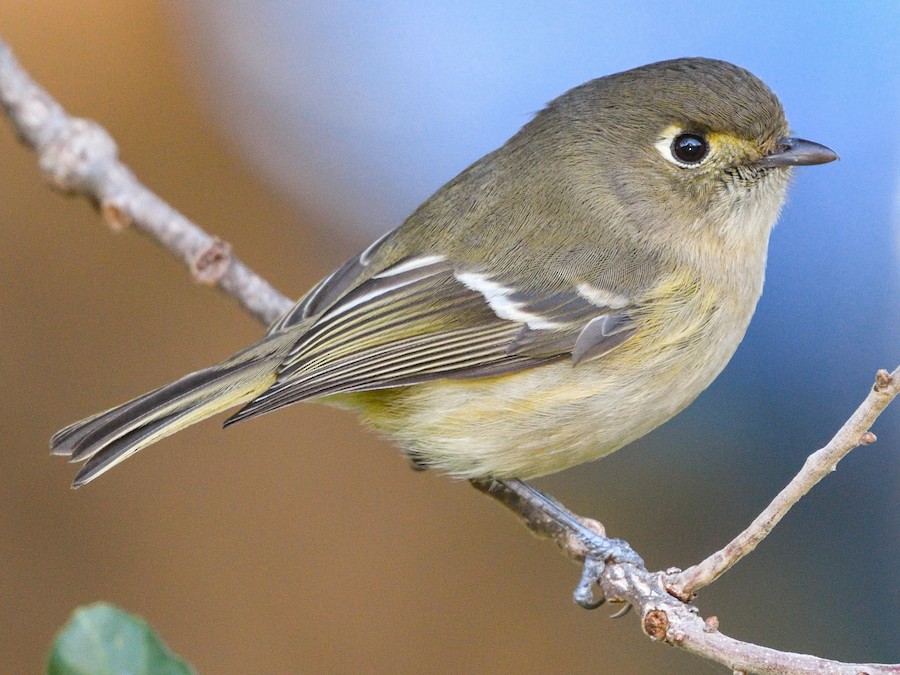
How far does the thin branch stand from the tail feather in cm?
45

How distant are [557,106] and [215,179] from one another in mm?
A: 1874

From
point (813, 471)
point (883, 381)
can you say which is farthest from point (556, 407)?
point (883, 381)

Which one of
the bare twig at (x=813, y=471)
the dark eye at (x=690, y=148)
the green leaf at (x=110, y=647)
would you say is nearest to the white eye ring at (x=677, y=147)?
the dark eye at (x=690, y=148)

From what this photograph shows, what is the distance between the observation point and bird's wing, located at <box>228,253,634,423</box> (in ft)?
6.77

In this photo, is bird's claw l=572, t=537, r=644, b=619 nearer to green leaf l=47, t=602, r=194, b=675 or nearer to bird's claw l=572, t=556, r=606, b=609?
bird's claw l=572, t=556, r=606, b=609

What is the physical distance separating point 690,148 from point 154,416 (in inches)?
51.2

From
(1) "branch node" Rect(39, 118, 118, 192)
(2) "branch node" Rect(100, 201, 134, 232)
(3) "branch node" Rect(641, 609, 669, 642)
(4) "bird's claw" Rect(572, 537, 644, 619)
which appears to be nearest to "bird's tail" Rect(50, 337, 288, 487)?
(2) "branch node" Rect(100, 201, 134, 232)

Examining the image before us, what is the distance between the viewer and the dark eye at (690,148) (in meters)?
2.17

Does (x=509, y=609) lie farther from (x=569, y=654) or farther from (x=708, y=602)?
(x=708, y=602)

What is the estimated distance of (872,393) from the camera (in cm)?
125

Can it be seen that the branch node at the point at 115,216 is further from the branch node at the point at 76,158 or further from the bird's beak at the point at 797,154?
the bird's beak at the point at 797,154

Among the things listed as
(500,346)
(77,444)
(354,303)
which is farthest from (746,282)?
(77,444)

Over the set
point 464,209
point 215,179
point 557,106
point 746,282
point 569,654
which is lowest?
point 569,654

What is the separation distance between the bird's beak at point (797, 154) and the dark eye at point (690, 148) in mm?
130
